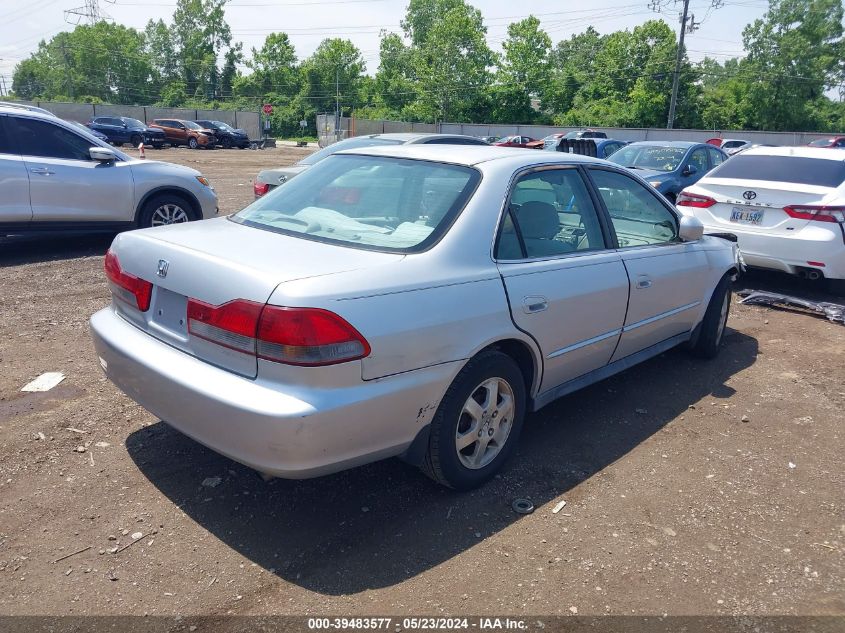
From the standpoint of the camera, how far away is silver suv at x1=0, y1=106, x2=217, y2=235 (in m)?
7.62

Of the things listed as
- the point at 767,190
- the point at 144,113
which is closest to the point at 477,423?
the point at 767,190

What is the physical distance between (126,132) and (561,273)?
1655 inches

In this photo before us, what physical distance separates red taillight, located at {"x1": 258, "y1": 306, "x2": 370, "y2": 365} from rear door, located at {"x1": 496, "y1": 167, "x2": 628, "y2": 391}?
3.29 feet

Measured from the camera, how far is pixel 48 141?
789 centimetres

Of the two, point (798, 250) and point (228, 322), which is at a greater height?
point (228, 322)

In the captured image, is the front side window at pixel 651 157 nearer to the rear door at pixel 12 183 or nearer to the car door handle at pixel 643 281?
the car door handle at pixel 643 281

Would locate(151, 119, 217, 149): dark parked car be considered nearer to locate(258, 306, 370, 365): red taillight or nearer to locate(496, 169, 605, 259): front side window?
locate(496, 169, 605, 259): front side window

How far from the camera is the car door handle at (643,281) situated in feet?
13.9

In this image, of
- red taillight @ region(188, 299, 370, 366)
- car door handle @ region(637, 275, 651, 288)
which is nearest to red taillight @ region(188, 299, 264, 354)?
red taillight @ region(188, 299, 370, 366)

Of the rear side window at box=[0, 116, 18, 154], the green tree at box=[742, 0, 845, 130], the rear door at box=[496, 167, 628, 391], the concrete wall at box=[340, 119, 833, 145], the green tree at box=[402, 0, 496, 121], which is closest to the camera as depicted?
the rear door at box=[496, 167, 628, 391]

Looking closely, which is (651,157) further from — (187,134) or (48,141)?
(187,134)

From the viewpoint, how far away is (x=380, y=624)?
2.54 metres

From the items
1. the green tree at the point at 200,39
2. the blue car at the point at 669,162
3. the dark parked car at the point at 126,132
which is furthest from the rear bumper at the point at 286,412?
the green tree at the point at 200,39

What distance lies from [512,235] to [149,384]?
1880mm
